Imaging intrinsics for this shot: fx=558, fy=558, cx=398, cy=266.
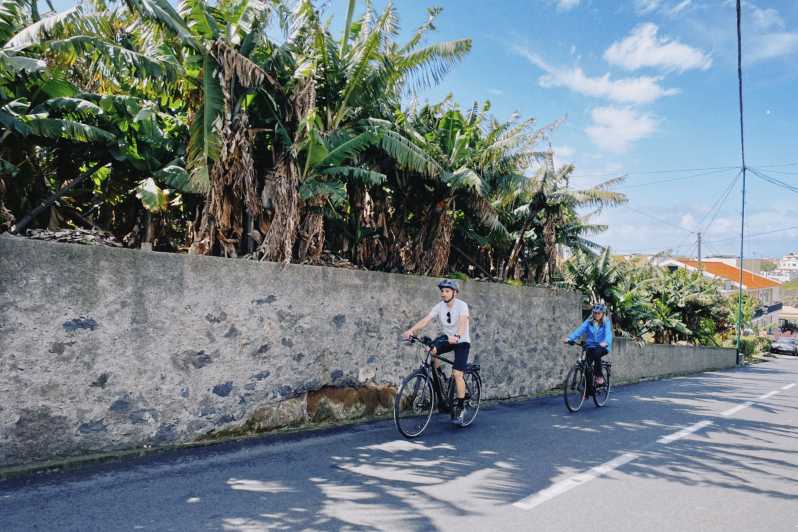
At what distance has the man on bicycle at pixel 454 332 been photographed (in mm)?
7281

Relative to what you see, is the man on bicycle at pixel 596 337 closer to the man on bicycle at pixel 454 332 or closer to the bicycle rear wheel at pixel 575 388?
the bicycle rear wheel at pixel 575 388

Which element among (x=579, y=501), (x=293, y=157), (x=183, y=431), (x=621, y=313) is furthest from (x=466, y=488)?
(x=621, y=313)

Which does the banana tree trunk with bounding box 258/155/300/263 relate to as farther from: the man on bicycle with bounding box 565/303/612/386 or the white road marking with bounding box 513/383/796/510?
the man on bicycle with bounding box 565/303/612/386

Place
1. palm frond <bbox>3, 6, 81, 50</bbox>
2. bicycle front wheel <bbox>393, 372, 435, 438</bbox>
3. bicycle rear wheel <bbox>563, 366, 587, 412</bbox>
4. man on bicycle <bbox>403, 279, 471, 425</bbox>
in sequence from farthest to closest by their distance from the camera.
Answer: bicycle rear wheel <bbox>563, 366, 587, 412</bbox>
man on bicycle <bbox>403, 279, 471, 425</bbox>
bicycle front wheel <bbox>393, 372, 435, 438</bbox>
palm frond <bbox>3, 6, 81, 50</bbox>

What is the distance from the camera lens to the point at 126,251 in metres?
5.70

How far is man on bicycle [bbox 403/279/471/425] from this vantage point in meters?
7.28

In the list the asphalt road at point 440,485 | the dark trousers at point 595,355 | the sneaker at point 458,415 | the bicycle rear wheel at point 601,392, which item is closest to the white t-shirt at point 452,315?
the sneaker at point 458,415

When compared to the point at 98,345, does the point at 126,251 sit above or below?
above

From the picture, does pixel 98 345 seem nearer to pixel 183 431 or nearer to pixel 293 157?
pixel 183 431

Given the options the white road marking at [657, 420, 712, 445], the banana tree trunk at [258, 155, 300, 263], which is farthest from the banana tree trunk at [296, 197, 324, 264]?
the white road marking at [657, 420, 712, 445]

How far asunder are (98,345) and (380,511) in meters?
3.21

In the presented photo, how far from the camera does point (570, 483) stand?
520 centimetres

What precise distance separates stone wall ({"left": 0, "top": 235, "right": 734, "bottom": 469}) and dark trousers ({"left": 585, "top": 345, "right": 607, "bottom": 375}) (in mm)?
3018

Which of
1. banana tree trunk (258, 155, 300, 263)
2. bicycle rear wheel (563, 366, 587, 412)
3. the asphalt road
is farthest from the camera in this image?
bicycle rear wheel (563, 366, 587, 412)
